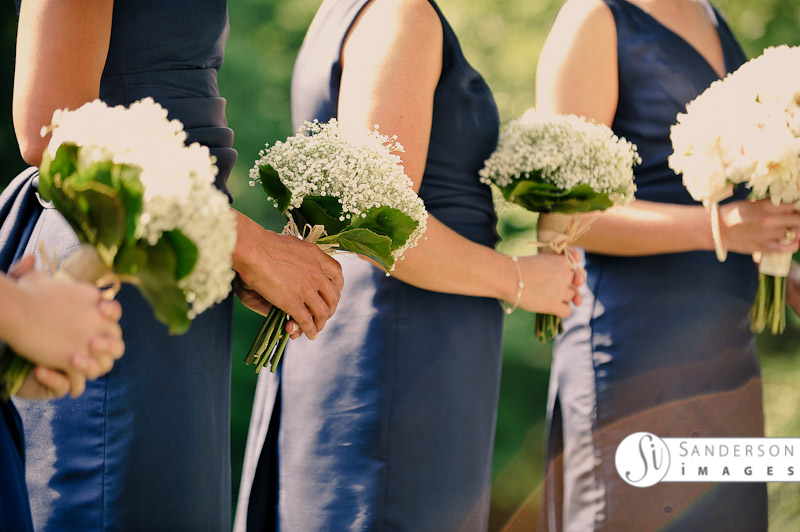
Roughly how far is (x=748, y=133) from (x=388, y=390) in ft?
4.04

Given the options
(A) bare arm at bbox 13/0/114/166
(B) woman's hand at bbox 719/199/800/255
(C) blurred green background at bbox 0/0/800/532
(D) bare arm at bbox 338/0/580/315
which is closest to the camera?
(A) bare arm at bbox 13/0/114/166

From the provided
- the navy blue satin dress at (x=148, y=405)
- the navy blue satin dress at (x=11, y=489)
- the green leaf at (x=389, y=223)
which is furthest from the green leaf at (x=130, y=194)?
the green leaf at (x=389, y=223)

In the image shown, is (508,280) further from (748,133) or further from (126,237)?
(126,237)

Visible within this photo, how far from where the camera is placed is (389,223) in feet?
5.42

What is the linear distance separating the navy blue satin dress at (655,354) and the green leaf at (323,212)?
48.8 inches

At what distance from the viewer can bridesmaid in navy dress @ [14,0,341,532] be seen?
1.47m

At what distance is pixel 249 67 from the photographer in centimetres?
441

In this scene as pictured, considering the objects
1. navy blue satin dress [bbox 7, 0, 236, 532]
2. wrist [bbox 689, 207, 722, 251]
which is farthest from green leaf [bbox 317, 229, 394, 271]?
wrist [bbox 689, 207, 722, 251]

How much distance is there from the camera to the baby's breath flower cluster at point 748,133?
2238 mm

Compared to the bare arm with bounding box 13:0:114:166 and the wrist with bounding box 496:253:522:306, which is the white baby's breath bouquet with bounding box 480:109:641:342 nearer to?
the wrist with bounding box 496:253:522:306

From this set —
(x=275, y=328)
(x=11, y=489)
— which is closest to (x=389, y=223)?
(x=275, y=328)

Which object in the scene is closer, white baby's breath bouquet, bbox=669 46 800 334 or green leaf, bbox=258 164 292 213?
green leaf, bbox=258 164 292 213

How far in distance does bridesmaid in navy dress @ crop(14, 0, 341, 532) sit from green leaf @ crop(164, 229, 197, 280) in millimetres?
431

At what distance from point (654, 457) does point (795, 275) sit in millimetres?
910
